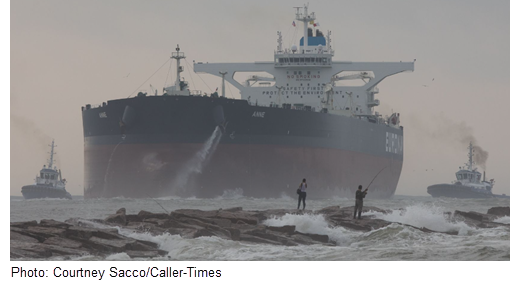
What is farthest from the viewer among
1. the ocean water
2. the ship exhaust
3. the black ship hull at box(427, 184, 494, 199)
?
the black ship hull at box(427, 184, 494, 199)

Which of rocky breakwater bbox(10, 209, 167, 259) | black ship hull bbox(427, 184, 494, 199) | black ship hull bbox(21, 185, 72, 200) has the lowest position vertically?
rocky breakwater bbox(10, 209, 167, 259)

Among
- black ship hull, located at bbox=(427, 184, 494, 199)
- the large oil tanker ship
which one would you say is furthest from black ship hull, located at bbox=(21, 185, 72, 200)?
black ship hull, located at bbox=(427, 184, 494, 199)

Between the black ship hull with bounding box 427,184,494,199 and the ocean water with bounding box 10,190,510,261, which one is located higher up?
the black ship hull with bounding box 427,184,494,199

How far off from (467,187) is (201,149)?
27.5 metres

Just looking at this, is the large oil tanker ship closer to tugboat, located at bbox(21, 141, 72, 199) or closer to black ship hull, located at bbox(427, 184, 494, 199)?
tugboat, located at bbox(21, 141, 72, 199)

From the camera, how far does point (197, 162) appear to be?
36.2m

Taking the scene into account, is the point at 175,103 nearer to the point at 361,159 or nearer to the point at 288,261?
the point at 361,159

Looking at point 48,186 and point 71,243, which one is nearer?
point 71,243

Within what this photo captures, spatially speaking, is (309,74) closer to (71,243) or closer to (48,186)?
(48,186)

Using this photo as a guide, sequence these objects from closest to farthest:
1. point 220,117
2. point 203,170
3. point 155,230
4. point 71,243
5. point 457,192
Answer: point 71,243, point 155,230, point 203,170, point 220,117, point 457,192

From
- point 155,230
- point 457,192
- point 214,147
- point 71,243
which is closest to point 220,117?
point 214,147

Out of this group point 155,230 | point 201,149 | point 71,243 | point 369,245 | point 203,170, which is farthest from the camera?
point 201,149

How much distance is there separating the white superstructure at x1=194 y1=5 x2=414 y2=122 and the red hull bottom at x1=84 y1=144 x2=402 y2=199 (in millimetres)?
8446

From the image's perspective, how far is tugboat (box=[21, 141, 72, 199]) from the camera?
4641 cm
